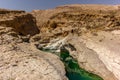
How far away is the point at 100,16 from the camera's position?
44.1 metres

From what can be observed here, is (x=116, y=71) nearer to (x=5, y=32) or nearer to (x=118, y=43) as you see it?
(x=118, y=43)

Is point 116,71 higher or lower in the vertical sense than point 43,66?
lower

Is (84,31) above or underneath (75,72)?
above

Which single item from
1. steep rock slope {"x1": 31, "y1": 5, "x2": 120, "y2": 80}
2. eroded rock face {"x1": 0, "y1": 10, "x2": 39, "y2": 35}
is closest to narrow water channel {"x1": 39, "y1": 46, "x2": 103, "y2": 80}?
steep rock slope {"x1": 31, "y1": 5, "x2": 120, "y2": 80}

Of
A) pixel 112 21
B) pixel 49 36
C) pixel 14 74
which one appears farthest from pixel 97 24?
pixel 14 74

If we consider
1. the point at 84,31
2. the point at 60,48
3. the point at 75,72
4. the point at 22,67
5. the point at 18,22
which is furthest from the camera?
the point at 18,22

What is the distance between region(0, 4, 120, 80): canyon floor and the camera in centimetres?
1873

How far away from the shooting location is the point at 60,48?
3584 cm

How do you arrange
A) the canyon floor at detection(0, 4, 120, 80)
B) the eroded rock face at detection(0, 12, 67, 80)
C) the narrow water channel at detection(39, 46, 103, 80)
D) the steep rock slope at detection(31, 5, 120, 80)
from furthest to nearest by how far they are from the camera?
the steep rock slope at detection(31, 5, 120, 80), the narrow water channel at detection(39, 46, 103, 80), the canyon floor at detection(0, 4, 120, 80), the eroded rock face at detection(0, 12, 67, 80)

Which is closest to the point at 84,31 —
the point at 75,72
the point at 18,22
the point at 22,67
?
the point at 18,22

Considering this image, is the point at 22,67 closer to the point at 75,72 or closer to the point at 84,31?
the point at 75,72

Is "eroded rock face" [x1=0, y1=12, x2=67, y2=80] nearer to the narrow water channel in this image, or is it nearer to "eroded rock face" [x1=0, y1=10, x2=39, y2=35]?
the narrow water channel

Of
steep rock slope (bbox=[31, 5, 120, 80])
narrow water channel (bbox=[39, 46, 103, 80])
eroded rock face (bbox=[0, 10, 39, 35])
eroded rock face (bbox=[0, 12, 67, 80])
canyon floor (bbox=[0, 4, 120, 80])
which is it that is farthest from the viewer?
eroded rock face (bbox=[0, 10, 39, 35])

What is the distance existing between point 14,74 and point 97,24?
26.1m
